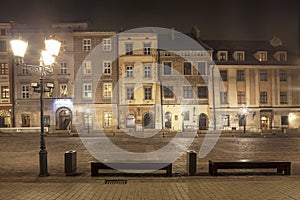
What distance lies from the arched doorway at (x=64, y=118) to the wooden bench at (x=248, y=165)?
37.9 m

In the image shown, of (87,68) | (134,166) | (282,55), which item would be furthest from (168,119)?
(134,166)

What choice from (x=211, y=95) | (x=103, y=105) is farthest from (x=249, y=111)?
(x=103, y=105)

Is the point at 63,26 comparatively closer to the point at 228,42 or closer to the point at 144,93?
the point at 144,93

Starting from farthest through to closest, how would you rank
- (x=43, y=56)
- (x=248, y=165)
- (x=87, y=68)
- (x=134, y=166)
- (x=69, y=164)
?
(x=87, y=68), (x=43, y=56), (x=69, y=164), (x=134, y=166), (x=248, y=165)

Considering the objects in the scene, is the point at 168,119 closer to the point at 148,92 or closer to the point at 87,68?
the point at 148,92

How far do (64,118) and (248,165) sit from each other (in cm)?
3917

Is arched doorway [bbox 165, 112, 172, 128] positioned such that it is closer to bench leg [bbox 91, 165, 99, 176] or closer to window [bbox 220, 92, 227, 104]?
window [bbox 220, 92, 227, 104]

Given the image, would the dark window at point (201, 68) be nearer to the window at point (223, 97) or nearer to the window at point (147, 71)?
the window at point (223, 97)

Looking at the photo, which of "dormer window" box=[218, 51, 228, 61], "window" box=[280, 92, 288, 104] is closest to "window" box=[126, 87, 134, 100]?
"dormer window" box=[218, 51, 228, 61]

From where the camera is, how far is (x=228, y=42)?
5428 centimetres

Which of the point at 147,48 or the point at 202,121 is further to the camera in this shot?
the point at 202,121

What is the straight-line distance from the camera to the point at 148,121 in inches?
1927

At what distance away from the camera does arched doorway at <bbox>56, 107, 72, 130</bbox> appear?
49.1 m

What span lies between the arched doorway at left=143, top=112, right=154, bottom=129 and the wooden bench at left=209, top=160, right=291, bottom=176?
34.9 meters
